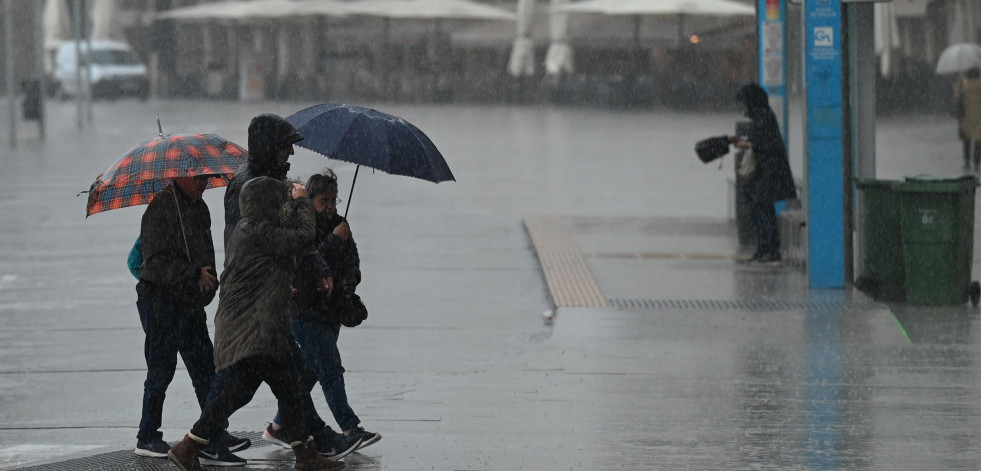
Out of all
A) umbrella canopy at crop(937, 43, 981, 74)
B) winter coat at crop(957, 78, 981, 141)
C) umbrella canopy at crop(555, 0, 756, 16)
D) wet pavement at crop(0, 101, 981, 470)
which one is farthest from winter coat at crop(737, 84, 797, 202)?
umbrella canopy at crop(555, 0, 756, 16)

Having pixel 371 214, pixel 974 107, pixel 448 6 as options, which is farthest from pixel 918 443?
pixel 448 6

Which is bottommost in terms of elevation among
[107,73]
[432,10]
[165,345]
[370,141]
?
[165,345]

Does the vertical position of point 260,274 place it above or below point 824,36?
below

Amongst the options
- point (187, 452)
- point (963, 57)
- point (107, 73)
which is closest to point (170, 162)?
point (187, 452)

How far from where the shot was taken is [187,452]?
5957mm

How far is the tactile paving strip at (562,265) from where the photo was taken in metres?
10.6

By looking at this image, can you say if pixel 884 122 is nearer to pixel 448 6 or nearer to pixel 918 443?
pixel 448 6

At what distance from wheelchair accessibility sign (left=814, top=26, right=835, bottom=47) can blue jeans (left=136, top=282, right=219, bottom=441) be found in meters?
5.79

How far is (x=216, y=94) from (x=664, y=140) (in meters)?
22.9

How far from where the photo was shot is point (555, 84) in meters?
41.9

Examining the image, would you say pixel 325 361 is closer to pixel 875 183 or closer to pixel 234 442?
pixel 234 442

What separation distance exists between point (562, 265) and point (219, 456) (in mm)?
6235

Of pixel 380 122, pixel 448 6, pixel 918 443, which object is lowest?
pixel 918 443

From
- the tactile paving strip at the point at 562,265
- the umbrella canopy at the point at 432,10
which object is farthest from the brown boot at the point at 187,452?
the umbrella canopy at the point at 432,10
